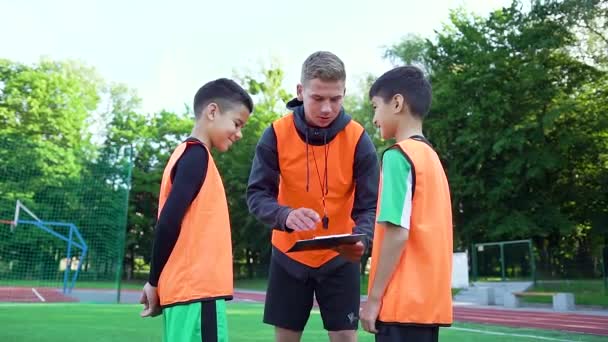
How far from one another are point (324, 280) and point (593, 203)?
2668 cm

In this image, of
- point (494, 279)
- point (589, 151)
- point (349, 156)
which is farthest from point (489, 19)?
point (349, 156)

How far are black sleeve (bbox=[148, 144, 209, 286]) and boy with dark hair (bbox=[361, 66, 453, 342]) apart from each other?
30.8 inches

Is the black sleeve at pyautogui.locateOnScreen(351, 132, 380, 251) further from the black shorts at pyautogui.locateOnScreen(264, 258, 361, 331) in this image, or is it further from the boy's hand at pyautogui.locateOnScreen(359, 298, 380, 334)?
the boy's hand at pyautogui.locateOnScreen(359, 298, 380, 334)

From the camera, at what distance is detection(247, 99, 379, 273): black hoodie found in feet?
9.66

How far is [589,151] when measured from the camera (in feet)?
82.1

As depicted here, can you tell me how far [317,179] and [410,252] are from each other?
76cm

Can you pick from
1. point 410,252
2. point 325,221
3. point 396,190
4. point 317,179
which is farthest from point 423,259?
point 317,179

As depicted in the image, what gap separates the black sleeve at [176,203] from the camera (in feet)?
8.17

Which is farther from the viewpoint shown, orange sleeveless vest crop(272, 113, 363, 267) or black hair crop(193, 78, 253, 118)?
orange sleeveless vest crop(272, 113, 363, 267)

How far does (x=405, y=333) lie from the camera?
229 centimetres


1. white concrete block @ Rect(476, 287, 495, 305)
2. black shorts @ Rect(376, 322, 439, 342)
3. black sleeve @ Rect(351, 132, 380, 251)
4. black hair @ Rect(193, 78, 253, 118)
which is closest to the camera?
black shorts @ Rect(376, 322, 439, 342)

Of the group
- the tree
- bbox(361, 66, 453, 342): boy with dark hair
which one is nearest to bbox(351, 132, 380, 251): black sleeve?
bbox(361, 66, 453, 342): boy with dark hair

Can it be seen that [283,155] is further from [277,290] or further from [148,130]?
[148,130]

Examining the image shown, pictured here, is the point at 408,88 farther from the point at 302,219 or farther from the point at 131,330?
the point at 131,330
